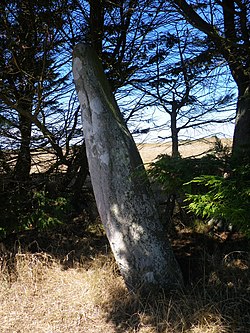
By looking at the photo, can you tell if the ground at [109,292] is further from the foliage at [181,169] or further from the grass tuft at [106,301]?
the foliage at [181,169]

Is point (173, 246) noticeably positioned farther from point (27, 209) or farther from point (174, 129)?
point (27, 209)

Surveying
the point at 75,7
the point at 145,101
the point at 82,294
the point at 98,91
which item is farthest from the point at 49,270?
the point at 75,7

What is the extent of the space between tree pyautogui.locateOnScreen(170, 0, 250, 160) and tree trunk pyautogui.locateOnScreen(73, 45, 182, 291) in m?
1.21

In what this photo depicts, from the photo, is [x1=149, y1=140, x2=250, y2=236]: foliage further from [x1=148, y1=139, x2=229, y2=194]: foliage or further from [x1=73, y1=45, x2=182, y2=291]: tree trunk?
[x1=73, y1=45, x2=182, y2=291]: tree trunk

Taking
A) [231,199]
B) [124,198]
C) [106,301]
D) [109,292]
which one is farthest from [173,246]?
[231,199]

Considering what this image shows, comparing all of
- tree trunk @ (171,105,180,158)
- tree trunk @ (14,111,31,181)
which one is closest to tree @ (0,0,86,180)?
tree trunk @ (14,111,31,181)

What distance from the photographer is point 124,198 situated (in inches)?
130

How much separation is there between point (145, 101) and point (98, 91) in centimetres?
201

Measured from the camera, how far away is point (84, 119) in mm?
3582

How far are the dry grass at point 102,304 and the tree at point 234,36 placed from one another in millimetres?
1583

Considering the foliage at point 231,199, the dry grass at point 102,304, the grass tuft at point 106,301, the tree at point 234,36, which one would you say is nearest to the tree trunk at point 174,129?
the tree at point 234,36

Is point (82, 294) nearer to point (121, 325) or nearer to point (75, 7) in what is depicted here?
point (121, 325)

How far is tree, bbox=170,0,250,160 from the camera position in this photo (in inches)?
147

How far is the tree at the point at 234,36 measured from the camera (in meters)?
3.74
